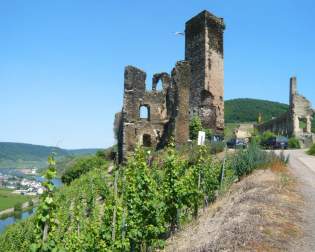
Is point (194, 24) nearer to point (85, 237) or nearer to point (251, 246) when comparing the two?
point (85, 237)

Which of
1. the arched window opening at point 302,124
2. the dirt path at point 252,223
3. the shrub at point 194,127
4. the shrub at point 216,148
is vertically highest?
the arched window opening at point 302,124

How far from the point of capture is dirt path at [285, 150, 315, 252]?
9475 millimetres

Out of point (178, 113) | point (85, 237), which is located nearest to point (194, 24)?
point (178, 113)

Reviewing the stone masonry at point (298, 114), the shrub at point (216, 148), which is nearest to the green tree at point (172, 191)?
the shrub at point (216, 148)

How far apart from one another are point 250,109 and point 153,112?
254 ft

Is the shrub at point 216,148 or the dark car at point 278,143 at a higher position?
the dark car at point 278,143

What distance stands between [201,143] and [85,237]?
707 cm

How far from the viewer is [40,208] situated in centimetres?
736

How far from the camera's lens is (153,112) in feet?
107

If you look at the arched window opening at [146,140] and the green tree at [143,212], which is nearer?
the green tree at [143,212]

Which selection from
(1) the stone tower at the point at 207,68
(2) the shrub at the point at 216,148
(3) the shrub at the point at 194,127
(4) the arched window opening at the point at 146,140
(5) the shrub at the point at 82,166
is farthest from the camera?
(5) the shrub at the point at 82,166

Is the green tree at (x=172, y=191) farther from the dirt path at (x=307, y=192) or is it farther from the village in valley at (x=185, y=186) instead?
the dirt path at (x=307, y=192)

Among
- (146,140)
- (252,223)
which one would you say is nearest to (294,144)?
(146,140)

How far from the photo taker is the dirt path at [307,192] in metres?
9.48
